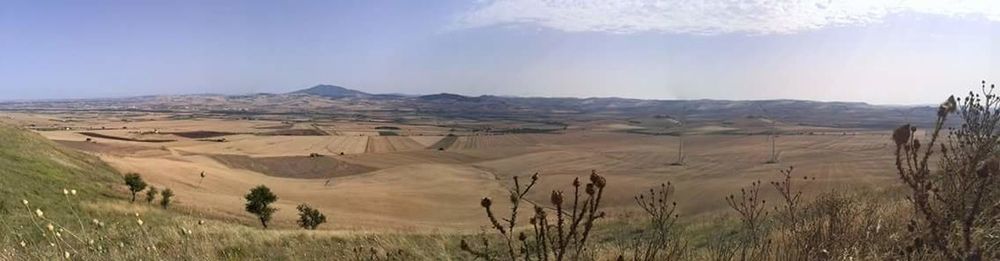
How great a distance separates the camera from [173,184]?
43.2 metres

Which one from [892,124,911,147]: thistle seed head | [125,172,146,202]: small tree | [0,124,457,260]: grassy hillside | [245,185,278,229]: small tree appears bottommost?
[245,185,278,229]: small tree

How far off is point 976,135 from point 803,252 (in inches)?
33.3

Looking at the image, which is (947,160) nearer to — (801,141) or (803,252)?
(803,252)

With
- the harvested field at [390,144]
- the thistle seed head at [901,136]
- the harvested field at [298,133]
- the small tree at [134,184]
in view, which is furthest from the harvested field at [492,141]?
the thistle seed head at [901,136]

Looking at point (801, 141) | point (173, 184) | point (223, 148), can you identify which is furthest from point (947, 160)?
point (801, 141)

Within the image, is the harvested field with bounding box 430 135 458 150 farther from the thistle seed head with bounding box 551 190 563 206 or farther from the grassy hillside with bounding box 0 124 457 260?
the thistle seed head with bounding box 551 190 563 206

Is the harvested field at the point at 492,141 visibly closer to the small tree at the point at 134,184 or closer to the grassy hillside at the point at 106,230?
the grassy hillside at the point at 106,230

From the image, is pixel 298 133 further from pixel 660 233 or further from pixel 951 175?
pixel 951 175

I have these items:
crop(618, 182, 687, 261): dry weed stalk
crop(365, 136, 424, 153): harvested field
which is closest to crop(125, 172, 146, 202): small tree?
crop(618, 182, 687, 261): dry weed stalk

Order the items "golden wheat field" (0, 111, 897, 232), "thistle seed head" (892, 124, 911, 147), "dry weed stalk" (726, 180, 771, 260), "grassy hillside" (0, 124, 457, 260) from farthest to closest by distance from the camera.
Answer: "golden wheat field" (0, 111, 897, 232) → "grassy hillside" (0, 124, 457, 260) → "dry weed stalk" (726, 180, 771, 260) → "thistle seed head" (892, 124, 911, 147)

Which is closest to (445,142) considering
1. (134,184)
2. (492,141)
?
(492,141)

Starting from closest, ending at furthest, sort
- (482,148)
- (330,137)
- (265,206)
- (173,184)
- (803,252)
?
1. (803,252)
2. (265,206)
3. (173,184)
4. (482,148)
5. (330,137)

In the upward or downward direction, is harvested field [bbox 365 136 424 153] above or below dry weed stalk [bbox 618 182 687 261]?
below

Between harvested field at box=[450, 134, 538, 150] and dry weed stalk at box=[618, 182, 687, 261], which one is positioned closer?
dry weed stalk at box=[618, 182, 687, 261]
